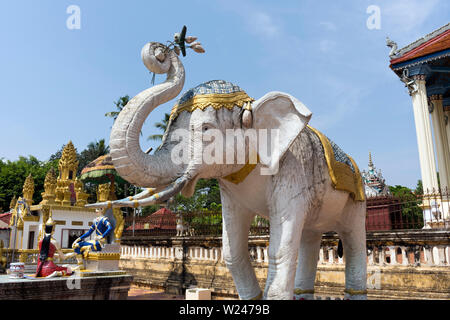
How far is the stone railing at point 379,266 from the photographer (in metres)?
5.54

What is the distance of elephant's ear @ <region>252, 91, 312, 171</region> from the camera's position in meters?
3.02

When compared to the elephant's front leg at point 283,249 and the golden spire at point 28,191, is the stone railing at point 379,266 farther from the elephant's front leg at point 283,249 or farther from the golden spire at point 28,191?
the golden spire at point 28,191

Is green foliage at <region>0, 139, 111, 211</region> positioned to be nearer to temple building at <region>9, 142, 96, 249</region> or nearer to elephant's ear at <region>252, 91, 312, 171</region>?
temple building at <region>9, 142, 96, 249</region>

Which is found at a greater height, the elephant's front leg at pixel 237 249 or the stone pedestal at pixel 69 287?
the elephant's front leg at pixel 237 249

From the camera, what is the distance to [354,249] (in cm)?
381

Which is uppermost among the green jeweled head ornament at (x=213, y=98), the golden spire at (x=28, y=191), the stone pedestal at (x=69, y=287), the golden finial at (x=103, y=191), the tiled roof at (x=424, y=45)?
the tiled roof at (x=424, y=45)

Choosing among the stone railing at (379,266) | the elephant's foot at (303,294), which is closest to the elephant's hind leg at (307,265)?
the elephant's foot at (303,294)

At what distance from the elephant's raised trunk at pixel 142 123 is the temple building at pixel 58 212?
34.6ft

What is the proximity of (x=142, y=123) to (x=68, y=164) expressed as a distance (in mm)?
12054

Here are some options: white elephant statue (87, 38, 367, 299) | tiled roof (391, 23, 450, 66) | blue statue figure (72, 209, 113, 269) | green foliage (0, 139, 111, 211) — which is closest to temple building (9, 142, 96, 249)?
blue statue figure (72, 209, 113, 269)

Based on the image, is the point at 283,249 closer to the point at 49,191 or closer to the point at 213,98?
the point at 213,98

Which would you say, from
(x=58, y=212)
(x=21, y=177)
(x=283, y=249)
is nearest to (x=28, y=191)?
(x=58, y=212)
